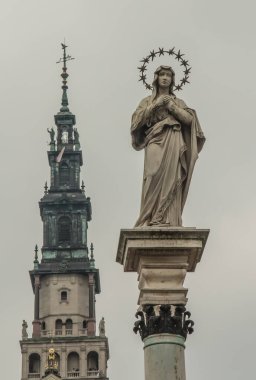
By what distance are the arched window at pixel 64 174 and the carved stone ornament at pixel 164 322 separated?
443 ft

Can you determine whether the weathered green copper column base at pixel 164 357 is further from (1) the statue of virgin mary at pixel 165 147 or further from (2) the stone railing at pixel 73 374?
(2) the stone railing at pixel 73 374

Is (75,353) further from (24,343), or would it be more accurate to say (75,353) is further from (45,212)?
(45,212)

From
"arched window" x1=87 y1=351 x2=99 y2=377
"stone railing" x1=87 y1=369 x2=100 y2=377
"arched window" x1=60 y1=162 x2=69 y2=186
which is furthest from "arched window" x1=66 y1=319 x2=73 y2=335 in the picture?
"arched window" x1=60 y1=162 x2=69 y2=186

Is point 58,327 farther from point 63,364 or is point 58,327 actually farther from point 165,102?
point 165,102

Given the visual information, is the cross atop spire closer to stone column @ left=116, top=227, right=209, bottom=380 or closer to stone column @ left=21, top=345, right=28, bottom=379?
stone column @ left=21, top=345, right=28, bottom=379

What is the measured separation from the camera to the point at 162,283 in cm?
1254

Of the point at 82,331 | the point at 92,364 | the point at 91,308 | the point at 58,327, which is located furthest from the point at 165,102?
the point at 91,308

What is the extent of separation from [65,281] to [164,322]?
130 meters

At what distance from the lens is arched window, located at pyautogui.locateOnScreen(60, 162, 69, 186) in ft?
484

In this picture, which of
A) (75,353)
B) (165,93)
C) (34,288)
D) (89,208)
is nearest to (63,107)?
(89,208)

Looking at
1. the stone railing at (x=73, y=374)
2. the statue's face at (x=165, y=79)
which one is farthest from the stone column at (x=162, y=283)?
the stone railing at (x=73, y=374)

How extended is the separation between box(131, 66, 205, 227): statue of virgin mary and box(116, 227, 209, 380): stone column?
26 centimetres

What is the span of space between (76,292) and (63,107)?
24.8 m

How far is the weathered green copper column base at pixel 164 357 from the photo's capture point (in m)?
12.1
